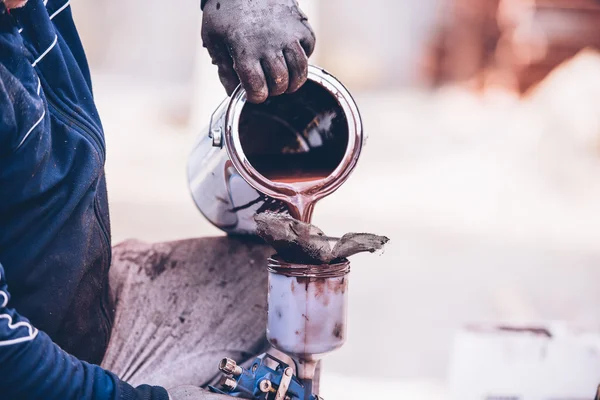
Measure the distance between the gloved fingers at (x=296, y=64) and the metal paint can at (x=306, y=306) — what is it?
35 cm

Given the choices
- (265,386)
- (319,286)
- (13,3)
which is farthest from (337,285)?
(13,3)

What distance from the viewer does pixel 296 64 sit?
57.6 inches

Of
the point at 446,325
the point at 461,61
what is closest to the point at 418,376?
the point at 446,325

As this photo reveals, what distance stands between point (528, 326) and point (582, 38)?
20.0ft

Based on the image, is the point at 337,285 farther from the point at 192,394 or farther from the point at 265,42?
the point at 265,42

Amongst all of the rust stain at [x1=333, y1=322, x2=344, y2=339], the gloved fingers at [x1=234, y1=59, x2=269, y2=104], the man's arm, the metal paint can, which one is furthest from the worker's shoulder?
the rust stain at [x1=333, y1=322, x2=344, y2=339]

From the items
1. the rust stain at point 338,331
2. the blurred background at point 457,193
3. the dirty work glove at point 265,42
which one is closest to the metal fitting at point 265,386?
the rust stain at point 338,331

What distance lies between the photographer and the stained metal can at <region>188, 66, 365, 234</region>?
154 cm

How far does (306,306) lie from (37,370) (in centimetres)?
45

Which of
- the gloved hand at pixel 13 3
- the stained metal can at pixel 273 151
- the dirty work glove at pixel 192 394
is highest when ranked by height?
the gloved hand at pixel 13 3

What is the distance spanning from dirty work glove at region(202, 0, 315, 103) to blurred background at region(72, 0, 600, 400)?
0.97 meters

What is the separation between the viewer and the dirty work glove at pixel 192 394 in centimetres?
129

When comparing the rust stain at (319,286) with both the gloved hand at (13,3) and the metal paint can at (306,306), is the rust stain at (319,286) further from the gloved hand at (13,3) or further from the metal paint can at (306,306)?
the gloved hand at (13,3)

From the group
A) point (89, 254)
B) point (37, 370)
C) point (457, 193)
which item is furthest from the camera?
point (457, 193)
